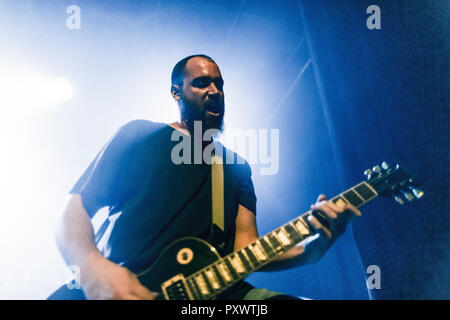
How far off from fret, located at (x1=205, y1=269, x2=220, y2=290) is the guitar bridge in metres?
0.08

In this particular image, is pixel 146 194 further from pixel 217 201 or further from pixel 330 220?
pixel 330 220

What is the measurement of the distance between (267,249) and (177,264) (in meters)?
0.36

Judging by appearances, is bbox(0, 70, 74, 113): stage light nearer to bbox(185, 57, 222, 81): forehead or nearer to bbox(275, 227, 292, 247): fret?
bbox(185, 57, 222, 81): forehead

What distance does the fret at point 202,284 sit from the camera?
2.92 feet

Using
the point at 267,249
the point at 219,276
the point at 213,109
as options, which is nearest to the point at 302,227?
the point at 267,249

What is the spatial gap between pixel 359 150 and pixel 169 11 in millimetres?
2432

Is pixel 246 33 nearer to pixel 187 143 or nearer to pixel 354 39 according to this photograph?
pixel 354 39

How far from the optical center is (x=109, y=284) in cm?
84

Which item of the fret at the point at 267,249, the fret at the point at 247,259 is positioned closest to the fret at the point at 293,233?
the fret at the point at 267,249

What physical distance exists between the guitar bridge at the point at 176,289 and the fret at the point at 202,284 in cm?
4

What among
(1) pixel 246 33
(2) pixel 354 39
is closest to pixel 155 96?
(1) pixel 246 33

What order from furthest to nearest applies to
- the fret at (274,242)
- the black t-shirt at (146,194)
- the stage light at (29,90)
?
the stage light at (29,90)
the black t-shirt at (146,194)
the fret at (274,242)

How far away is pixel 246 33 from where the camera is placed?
284 centimetres

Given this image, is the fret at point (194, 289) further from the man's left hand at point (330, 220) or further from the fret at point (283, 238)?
the man's left hand at point (330, 220)
